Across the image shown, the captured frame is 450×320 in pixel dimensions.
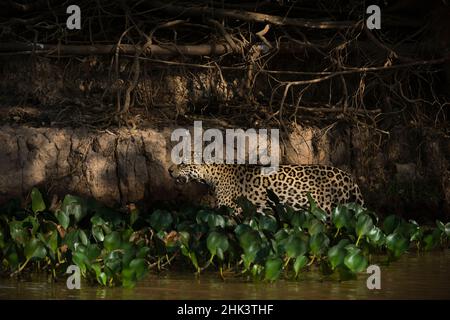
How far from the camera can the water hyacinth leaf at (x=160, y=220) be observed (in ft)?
31.2

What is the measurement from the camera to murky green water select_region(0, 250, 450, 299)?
26.9 ft

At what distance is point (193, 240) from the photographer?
895cm

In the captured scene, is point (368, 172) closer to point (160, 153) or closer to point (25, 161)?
point (160, 153)

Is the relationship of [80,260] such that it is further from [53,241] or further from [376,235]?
[376,235]

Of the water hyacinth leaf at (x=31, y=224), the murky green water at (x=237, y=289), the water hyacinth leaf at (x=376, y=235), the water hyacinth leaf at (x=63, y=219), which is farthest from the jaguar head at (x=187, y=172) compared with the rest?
the water hyacinth leaf at (x=376, y=235)

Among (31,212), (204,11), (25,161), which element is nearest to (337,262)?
(31,212)

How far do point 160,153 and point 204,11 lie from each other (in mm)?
2042

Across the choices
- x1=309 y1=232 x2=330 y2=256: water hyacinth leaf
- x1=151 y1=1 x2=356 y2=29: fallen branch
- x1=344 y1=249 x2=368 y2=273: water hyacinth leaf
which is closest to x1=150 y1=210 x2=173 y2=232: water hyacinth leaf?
x1=309 y1=232 x2=330 y2=256: water hyacinth leaf

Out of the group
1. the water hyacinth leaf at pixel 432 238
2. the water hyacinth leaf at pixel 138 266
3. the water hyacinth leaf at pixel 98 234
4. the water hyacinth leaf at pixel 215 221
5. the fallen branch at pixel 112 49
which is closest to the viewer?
the water hyacinth leaf at pixel 138 266

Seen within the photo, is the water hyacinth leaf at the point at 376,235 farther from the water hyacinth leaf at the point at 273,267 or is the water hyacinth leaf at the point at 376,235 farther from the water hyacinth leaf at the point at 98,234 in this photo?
the water hyacinth leaf at the point at 98,234

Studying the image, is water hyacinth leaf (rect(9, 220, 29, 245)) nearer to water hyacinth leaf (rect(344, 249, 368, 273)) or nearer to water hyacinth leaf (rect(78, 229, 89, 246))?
water hyacinth leaf (rect(78, 229, 89, 246))

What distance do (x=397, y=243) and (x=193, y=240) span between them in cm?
186

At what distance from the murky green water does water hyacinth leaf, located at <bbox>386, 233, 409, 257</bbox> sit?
292mm

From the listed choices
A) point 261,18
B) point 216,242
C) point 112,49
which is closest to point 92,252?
point 216,242
